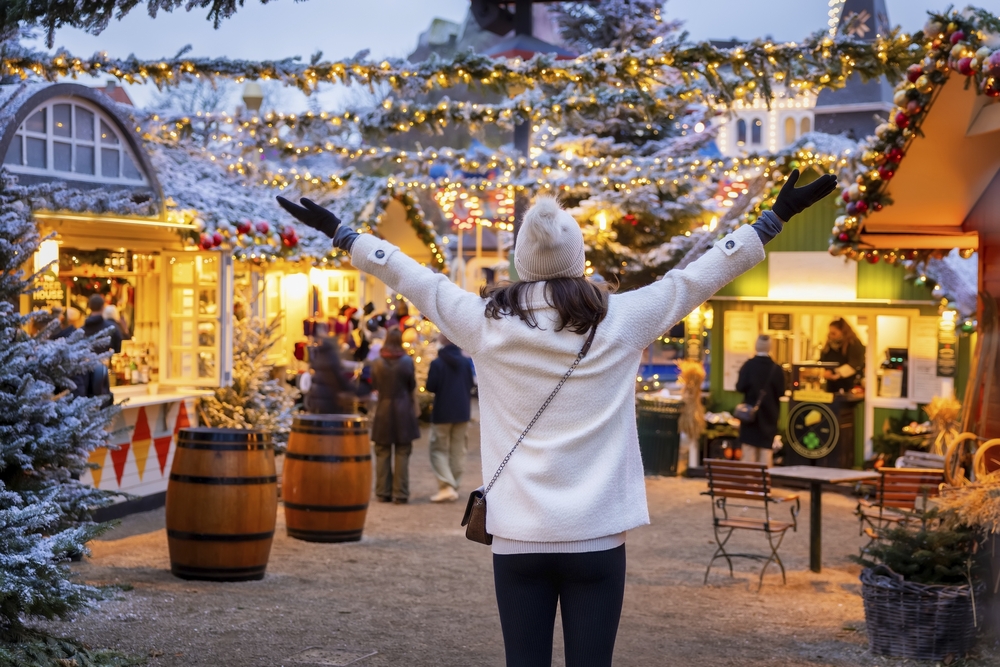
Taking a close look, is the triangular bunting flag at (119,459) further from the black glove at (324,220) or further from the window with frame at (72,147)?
the black glove at (324,220)

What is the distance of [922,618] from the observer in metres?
6.20

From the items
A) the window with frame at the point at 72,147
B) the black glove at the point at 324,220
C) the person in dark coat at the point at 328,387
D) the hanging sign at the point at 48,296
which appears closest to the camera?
the black glove at the point at 324,220

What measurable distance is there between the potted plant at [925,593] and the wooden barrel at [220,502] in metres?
3.74

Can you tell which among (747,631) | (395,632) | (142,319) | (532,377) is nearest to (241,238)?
(142,319)

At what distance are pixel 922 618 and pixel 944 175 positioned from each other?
2.71 meters

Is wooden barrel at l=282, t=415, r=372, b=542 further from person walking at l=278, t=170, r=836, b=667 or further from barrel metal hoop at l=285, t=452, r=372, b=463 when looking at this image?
person walking at l=278, t=170, r=836, b=667

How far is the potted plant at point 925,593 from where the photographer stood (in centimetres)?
618

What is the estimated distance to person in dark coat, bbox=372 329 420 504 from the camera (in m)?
12.1

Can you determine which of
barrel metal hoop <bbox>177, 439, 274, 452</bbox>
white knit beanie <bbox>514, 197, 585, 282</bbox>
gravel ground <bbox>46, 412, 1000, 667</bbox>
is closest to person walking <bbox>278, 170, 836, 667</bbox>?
white knit beanie <bbox>514, 197, 585, 282</bbox>

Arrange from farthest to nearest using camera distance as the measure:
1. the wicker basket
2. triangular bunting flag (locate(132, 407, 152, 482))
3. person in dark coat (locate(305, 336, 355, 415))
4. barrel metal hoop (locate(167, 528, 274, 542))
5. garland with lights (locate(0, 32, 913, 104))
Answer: person in dark coat (locate(305, 336, 355, 415)), triangular bunting flag (locate(132, 407, 152, 482)), garland with lights (locate(0, 32, 913, 104)), barrel metal hoop (locate(167, 528, 274, 542)), the wicker basket

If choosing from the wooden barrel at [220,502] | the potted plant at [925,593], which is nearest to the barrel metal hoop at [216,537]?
the wooden barrel at [220,502]

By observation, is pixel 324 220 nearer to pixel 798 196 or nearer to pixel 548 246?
pixel 548 246

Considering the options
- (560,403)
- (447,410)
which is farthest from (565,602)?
(447,410)

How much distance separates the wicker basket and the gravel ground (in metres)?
0.14
